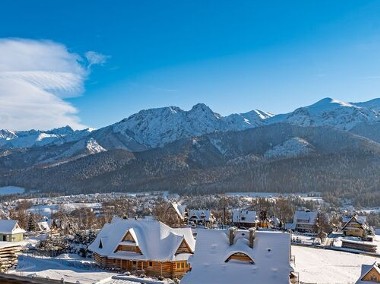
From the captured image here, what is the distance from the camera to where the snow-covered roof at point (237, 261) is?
27.2 m

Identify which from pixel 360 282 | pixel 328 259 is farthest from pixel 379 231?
pixel 360 282

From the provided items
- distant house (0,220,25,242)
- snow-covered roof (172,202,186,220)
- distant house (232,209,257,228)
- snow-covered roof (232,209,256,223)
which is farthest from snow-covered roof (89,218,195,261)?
snow-covered roof (232,209,256,223)

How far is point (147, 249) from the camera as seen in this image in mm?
40219

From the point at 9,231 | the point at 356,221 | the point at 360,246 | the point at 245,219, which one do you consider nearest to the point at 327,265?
the point at 360,246

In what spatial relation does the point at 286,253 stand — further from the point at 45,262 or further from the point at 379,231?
the point at 379,231

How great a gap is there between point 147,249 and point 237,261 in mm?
13350

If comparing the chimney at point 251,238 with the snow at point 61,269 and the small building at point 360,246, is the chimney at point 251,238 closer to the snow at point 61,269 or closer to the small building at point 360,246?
the snow at point 61,269

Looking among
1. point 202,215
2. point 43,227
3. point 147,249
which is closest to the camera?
point 147,249

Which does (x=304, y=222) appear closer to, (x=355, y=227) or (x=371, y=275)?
(x=355, y=227)


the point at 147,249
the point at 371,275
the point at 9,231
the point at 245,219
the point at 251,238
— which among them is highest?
the point at 245,219

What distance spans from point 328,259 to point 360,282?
22.8 meters

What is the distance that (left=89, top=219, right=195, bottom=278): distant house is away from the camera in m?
39.3

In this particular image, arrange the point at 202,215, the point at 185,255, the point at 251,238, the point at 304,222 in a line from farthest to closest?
the point at 202,215, the point at 304,222, the point at 185,255, the point at 251,238

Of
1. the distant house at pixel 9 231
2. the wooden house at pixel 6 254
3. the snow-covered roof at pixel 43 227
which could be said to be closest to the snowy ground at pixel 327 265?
the wooden house at pixel 6 254
